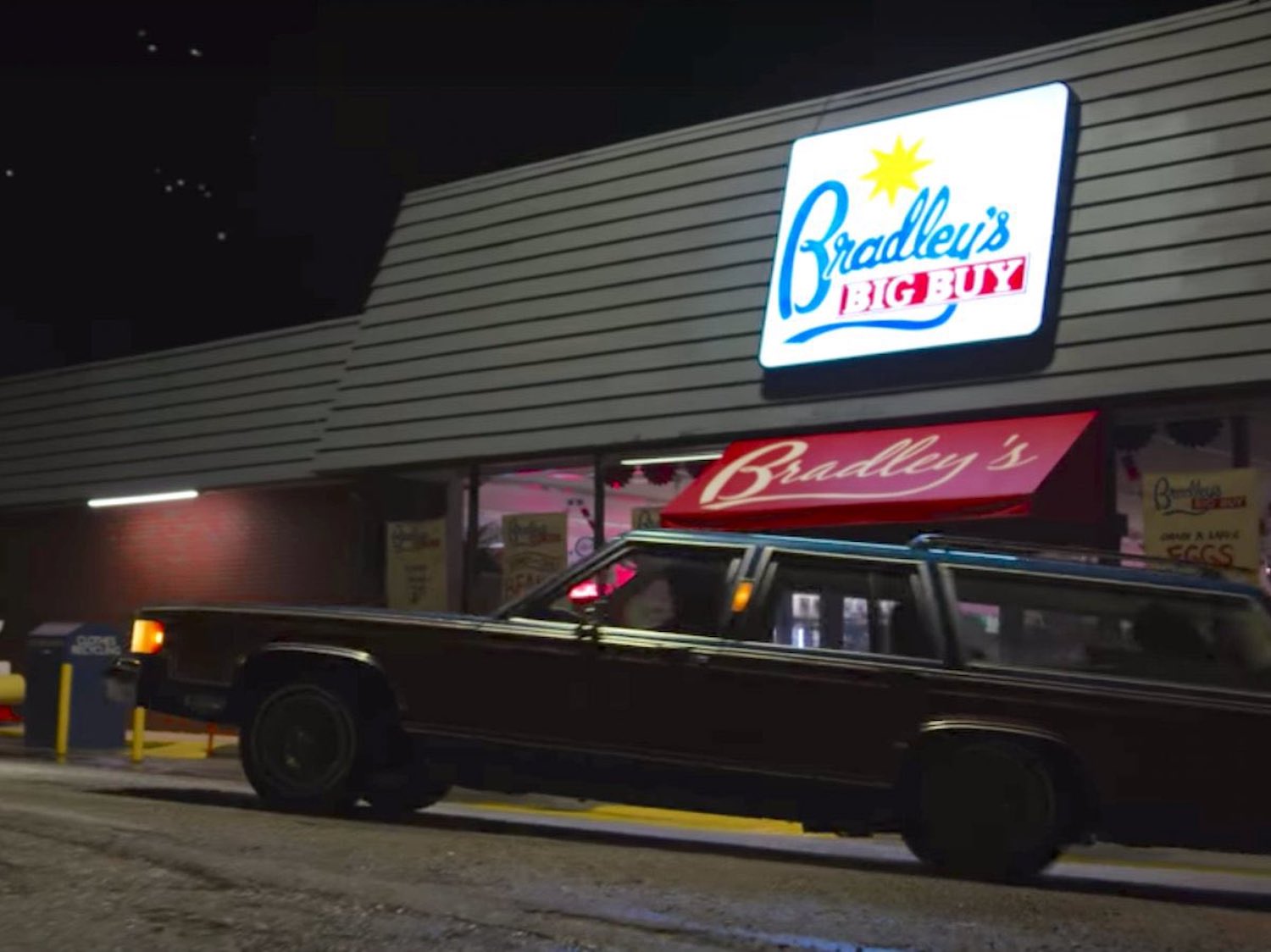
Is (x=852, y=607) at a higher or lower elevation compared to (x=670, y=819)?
higher

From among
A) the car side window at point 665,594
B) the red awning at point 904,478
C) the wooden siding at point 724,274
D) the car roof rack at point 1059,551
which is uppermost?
the wooden siding at point 724,274

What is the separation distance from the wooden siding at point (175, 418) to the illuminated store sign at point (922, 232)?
6067 millimetres

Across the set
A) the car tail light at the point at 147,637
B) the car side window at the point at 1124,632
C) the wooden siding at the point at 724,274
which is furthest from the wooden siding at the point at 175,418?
the car side window at the point at 1124,632

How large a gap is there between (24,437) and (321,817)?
14.7m

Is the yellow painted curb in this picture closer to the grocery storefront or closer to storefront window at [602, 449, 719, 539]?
the grocery storefront

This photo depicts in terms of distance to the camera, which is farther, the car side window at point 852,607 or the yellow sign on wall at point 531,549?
the yellow sign on wall at point 531,549

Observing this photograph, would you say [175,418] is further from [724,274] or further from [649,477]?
[724,274]

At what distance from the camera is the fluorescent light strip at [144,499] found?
17438 millimetres

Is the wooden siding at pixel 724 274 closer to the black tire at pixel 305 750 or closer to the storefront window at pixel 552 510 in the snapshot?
the storefront window at pixel 552 510

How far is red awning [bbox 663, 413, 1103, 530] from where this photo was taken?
1002 centimetres

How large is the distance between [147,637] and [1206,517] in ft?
24.2

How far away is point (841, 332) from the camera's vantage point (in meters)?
11.7

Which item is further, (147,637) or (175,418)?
(175,418)

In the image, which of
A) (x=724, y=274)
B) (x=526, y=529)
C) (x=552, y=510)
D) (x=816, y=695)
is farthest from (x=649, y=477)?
(x=816, y=695)
